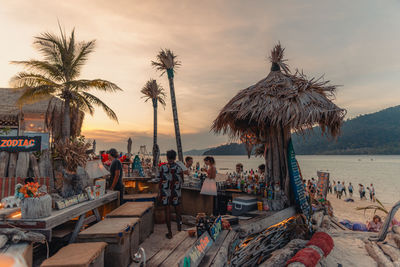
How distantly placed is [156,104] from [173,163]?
16.5m

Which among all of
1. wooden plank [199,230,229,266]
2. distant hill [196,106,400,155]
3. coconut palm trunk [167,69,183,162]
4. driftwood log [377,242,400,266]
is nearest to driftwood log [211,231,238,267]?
wooden plank [199,230,229,266]

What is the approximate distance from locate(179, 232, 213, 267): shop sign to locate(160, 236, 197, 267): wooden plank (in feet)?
0.66

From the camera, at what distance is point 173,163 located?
5.34m

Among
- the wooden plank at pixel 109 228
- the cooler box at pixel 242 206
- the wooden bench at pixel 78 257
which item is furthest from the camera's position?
the cooler box at pixel 242 206

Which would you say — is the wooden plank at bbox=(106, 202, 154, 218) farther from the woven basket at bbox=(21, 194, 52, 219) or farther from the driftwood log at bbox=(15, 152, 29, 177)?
the driftwood log at bbox=(15, 152, 29, 177)

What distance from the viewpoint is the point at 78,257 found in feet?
8.50

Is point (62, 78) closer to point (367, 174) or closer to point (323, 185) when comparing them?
point (323, 185)

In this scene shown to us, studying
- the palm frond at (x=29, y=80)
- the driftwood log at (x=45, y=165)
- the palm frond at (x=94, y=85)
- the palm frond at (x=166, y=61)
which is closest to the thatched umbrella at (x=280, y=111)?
the driftwood log at (x=45, y=165)

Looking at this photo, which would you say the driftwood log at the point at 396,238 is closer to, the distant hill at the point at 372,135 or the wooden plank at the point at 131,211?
the wooden plank at the point at 131,211

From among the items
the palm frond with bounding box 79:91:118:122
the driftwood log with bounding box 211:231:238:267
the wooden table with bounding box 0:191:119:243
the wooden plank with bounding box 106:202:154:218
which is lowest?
the driftwood log with bounding box 211:231:238:267

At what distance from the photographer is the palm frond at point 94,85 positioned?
12.1 m

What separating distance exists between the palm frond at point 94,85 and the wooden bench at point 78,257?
1112cm

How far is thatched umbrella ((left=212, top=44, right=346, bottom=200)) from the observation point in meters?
5.70

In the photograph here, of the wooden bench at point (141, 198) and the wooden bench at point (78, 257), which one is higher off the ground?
the wooden bench at point (78, 257)
